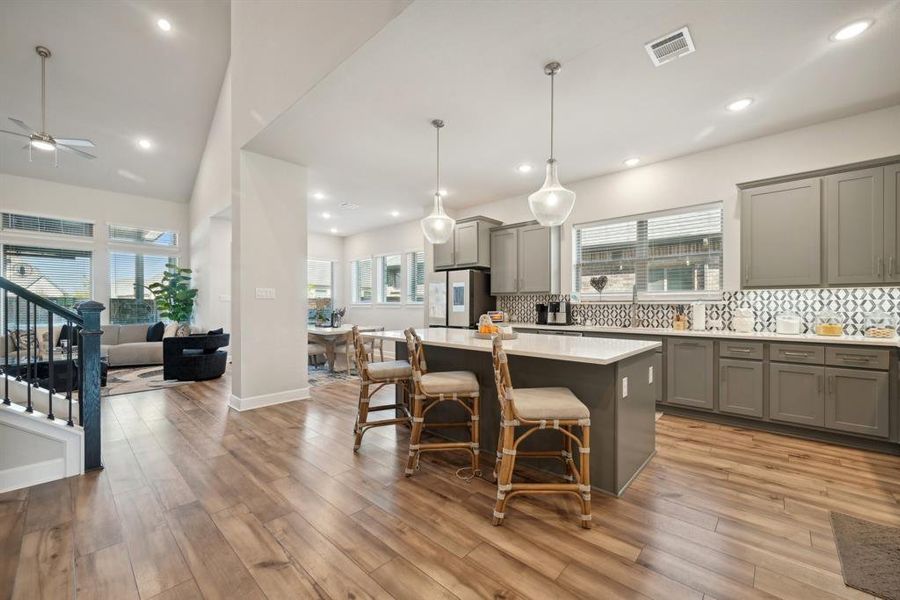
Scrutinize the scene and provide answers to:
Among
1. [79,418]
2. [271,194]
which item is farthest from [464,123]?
[79,418]

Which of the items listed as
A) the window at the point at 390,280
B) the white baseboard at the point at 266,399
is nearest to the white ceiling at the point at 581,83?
the white baseboard at the point at 266,399

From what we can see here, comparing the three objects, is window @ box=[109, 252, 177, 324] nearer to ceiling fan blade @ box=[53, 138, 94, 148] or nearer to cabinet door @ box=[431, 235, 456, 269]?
ceiling fan blade @ box=[53, 138, 94, 148]

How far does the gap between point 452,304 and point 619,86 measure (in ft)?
11.7

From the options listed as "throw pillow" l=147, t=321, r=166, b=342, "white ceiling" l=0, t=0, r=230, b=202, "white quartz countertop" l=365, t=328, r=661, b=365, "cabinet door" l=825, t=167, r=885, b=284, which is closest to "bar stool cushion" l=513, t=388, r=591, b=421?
"white quartz countertop" l=365, t=328, r=661, b=365

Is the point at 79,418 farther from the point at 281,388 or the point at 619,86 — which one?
the point at 619,86

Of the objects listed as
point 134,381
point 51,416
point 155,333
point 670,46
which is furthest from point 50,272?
point 670,46

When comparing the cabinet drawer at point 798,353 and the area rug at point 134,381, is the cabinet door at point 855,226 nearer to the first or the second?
the cabinet drawer at point 798,353

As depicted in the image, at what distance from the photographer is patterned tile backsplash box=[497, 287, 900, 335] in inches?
132

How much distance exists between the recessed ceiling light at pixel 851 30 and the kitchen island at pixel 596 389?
2.21 m

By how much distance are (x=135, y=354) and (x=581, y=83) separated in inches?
318

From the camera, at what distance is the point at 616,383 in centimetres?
224

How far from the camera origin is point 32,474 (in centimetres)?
237

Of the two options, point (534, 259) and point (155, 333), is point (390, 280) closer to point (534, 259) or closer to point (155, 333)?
point (534, 259)

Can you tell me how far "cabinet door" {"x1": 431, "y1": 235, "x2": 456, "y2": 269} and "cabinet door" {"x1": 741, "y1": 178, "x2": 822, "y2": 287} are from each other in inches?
142
